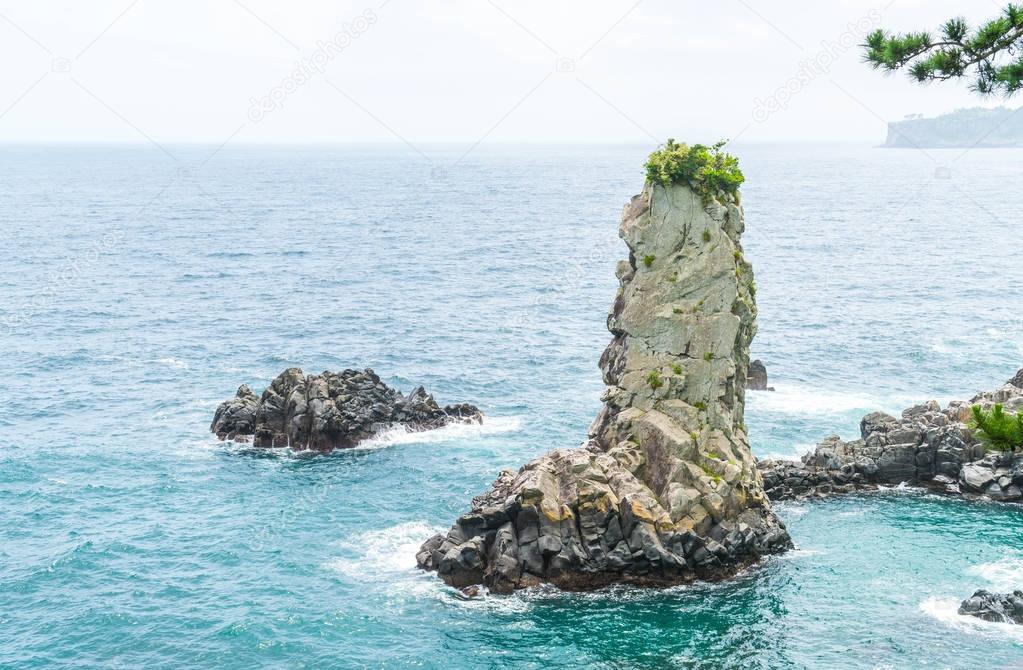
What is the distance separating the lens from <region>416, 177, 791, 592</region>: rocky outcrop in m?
60.2

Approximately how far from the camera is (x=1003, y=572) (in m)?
61.2

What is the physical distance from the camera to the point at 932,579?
61.1 m

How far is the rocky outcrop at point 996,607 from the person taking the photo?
55406 millimetres

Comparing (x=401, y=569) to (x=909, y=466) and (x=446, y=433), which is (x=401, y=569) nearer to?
(x=446, y=433)

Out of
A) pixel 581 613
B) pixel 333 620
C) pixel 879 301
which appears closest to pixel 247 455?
pixel 333 620

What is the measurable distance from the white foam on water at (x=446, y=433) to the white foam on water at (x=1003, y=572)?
120 ft

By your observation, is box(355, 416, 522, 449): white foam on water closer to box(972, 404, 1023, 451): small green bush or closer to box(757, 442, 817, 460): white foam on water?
box(757, 442, 817, 460): white foam on water

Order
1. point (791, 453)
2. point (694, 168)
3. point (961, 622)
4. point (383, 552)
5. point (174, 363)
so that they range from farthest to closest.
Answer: point (174, 363) < point (791, 453) < point (694, 168) < point (383, 552) < point (961, 622)

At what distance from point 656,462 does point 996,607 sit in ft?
63.5

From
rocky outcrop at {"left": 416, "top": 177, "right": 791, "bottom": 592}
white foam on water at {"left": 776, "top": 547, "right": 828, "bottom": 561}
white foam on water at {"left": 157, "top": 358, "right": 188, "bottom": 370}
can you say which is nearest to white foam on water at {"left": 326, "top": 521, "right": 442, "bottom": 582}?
rocky outcrop at {"left": 416, "top": 177, "right": 791, "bottom": 592}

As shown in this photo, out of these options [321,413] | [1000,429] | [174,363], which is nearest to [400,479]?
[321,413]

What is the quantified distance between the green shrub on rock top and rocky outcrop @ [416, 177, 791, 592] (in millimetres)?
673
